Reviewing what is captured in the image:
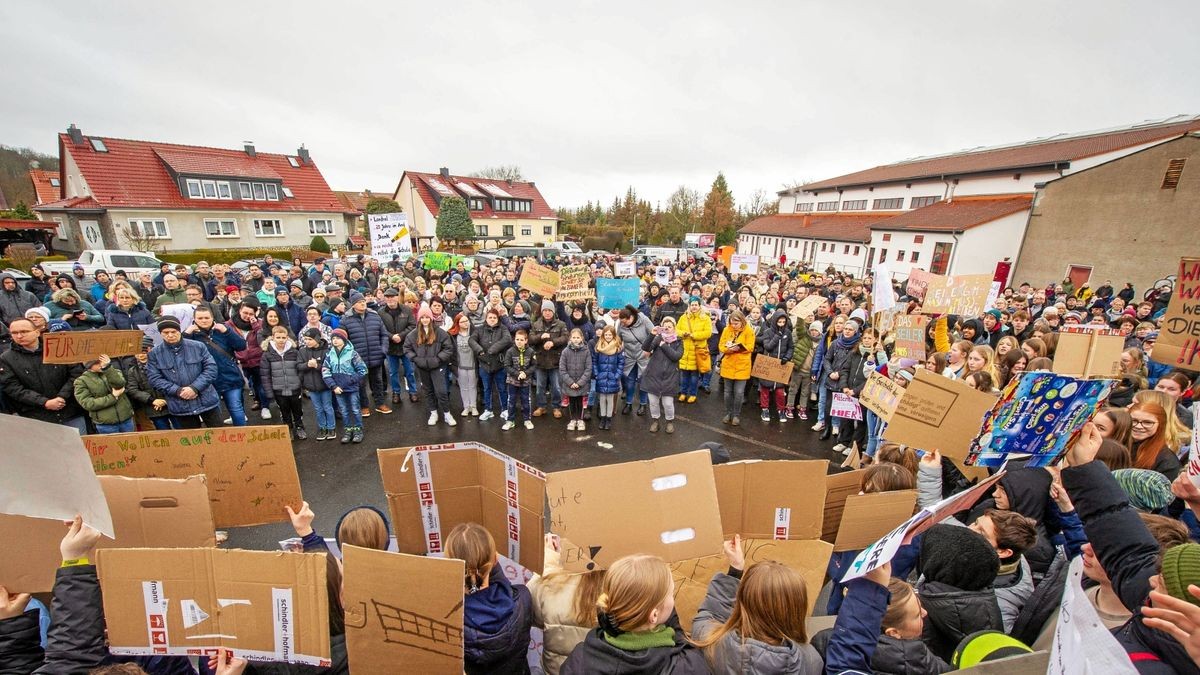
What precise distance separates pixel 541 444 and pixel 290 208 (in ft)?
121

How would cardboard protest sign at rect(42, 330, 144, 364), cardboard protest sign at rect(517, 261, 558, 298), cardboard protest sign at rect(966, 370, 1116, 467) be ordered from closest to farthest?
cardboard protest sign at rect(966, 370, 1116, 467) → cardboard protest sign at rect(42, 330, 144, 364) → cardboard protest sign at rect(517, 261, 558, 298)

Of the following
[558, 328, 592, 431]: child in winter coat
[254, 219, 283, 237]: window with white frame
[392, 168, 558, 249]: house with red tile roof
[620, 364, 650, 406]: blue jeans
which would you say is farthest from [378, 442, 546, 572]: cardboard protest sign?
[392, 168, 558, 249]: house with red tile roof

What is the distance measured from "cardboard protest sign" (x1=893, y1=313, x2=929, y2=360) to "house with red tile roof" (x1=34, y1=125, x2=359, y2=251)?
36.7 metres

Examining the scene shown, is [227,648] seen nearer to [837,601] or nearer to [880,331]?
[837,601]

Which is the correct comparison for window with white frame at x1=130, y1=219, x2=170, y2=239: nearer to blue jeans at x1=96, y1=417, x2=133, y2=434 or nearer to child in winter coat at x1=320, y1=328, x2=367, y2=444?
blue jeans at x1=96, y1=417, x2=133, y2=434

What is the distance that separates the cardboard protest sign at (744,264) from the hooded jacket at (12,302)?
21.0 metres

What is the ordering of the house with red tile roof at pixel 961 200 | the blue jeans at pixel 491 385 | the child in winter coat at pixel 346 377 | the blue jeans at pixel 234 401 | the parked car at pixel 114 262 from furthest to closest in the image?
the house with red tile roof at pixel 961 200 → the parked car at pixel 114 262 → the blue jeans at pixel 491 385 → the child in winter coat at pixel 346 377 → the blue jeans at pixel 234 401

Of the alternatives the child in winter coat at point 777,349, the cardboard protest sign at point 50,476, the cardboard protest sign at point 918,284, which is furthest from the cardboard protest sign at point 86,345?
the cardboard protest sign at point 918,284

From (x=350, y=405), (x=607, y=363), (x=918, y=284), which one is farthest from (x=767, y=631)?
(x=918, y=284)

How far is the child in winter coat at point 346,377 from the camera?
6.71 meters

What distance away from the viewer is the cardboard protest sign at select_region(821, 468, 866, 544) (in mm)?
3113

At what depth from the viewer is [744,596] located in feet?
6.43

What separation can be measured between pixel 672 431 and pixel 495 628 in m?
5.47

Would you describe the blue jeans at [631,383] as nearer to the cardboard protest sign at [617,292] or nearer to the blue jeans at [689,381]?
the blue jeans at [689,381]
